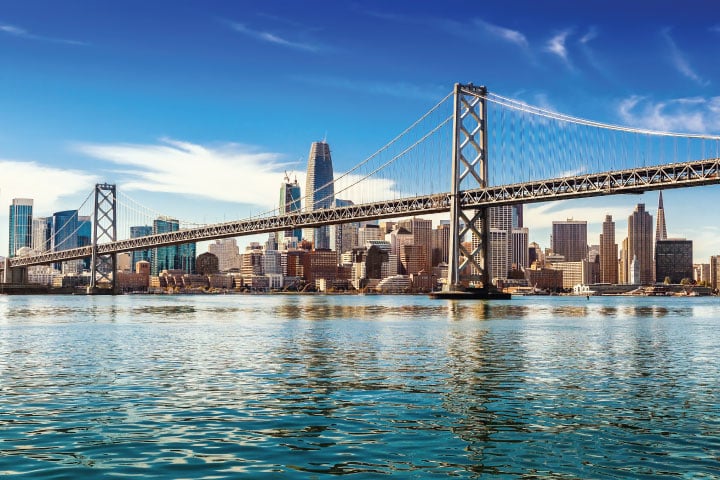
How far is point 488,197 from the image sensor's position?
270 ft

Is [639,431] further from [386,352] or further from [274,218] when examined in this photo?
[274,218]

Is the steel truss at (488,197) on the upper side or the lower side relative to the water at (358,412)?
upper

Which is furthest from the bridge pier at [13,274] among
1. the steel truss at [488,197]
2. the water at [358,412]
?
the water at [358,412]

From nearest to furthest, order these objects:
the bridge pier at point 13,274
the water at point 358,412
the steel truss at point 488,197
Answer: the water at point 358,412, the steel truss at point 488,197, the bridge pier at point 13,274

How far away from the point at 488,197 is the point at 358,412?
7127 cm

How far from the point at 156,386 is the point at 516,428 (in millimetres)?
7208

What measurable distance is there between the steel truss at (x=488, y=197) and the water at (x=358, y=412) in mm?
45812

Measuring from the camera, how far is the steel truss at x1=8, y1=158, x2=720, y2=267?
220ft

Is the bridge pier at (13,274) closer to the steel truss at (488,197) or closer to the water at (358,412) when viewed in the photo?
the steel truss at (488,197)

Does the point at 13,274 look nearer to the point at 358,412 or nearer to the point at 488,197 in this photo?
the point at 488,197

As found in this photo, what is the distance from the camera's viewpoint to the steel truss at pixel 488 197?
220ft

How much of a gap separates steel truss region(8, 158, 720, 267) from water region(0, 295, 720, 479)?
1804 inches

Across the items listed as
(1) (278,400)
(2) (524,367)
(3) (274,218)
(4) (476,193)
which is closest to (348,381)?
(1) (278,400)

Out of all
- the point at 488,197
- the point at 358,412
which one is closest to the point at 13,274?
the point at 488,197
